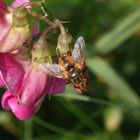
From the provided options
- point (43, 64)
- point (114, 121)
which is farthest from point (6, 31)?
point (114, 121)

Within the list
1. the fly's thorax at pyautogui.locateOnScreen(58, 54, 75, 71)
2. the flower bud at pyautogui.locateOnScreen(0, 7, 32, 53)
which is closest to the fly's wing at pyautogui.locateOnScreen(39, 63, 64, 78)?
the fly's thorax at pyautogui.locateOnScreen(58, 54, 75, 71)

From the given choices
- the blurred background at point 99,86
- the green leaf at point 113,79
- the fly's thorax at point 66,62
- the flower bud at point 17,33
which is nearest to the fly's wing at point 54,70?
the fly's thorax at point 66,62

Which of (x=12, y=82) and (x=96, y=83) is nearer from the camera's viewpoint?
(x=12, y=82)

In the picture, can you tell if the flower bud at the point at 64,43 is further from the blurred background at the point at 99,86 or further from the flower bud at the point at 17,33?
the blurred background at the point at 99,86

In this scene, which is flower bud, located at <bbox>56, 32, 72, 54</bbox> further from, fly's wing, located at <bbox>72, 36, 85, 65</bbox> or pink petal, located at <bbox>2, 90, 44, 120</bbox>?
pink petal, located at <bbox>2, 90, 44, 120</bbox>

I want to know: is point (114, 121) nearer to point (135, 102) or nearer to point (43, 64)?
point (135, 102)

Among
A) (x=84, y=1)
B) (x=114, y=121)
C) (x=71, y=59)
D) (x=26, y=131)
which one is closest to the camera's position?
(x=71, y=59)

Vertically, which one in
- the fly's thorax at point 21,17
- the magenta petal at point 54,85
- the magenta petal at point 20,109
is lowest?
the magenta petal at point 20,109
